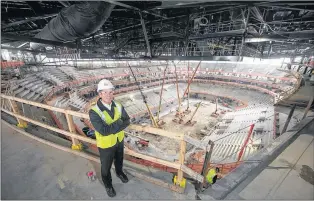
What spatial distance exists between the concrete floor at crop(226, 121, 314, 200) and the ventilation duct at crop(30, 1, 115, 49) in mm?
4574

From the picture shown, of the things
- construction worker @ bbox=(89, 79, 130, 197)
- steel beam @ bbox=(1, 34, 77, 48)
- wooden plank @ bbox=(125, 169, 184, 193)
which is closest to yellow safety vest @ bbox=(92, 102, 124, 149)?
construction worker @ bbox=(89, 79, 130, 197)

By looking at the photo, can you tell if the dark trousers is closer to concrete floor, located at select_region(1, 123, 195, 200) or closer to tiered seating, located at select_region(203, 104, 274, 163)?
concrete floor, located at select_region(1, 123, 195, 200)

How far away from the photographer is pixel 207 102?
2742 cm

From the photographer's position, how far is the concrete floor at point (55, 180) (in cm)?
266

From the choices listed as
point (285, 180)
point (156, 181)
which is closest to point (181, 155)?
point (156, 181)

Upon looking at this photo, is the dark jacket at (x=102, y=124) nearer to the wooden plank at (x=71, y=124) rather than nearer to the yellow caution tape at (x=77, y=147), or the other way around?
the wooden plank at (x=71, y=124)

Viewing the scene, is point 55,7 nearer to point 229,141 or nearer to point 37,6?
point 37,6

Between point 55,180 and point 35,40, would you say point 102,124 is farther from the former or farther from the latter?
point 35,40

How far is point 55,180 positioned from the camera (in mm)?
2961

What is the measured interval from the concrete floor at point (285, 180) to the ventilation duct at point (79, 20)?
4.57 meters

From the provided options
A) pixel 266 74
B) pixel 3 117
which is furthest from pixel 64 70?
pixel 266 74

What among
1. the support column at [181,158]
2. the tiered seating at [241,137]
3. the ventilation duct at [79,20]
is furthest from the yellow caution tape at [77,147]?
the tiered seating at [241,137]

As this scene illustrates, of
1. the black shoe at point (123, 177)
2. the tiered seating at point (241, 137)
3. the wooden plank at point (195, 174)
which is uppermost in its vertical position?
the wooden plank at point (195, 174)

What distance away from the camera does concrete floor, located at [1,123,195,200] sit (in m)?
2.66
